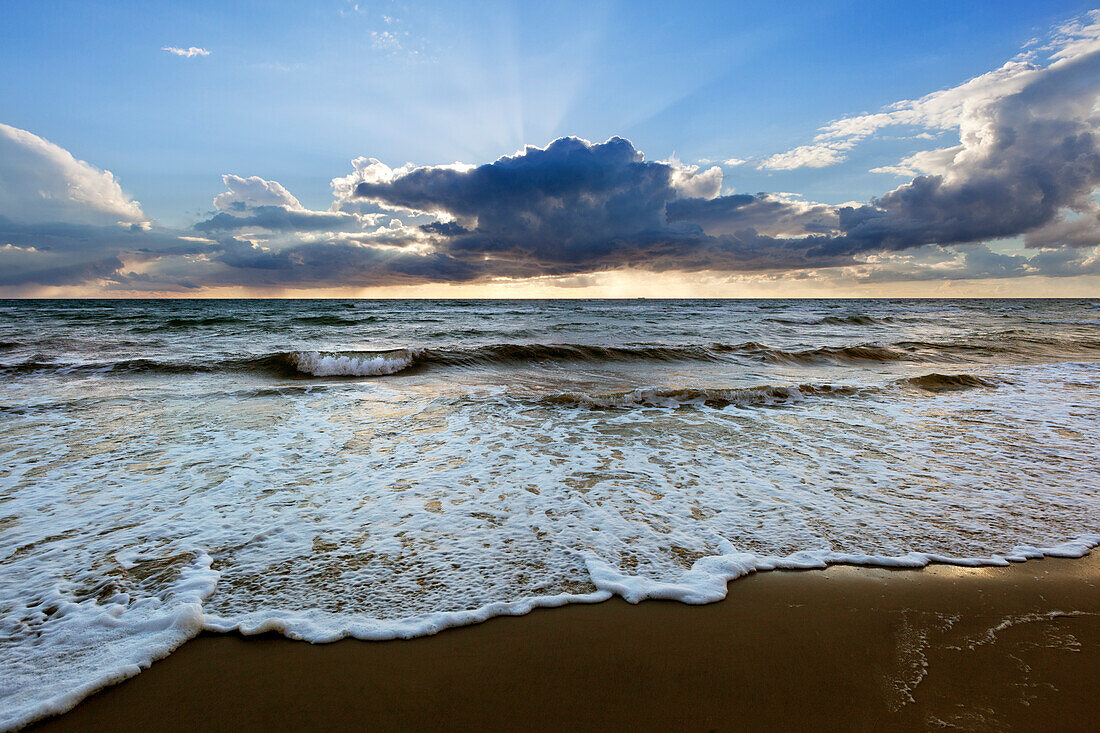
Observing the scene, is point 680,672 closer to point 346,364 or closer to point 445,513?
point 445,513

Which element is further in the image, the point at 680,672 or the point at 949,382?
the point at 949,382

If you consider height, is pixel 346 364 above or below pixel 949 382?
above

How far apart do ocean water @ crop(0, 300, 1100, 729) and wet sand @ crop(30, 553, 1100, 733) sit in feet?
0.55

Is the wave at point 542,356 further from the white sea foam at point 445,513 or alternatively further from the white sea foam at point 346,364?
the white sea foam at point 445,513

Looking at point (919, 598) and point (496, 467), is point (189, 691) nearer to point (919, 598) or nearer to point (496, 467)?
point (496, 467)

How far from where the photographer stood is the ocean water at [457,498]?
249 centimetres

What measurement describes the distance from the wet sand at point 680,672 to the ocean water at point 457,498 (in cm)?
17

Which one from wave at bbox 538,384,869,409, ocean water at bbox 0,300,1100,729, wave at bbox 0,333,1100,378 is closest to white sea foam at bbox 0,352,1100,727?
ocean water at bbox 0,300,1100,729

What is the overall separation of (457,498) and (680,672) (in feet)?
7.48

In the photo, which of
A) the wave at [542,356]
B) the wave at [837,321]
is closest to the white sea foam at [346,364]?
the wave at [542,356]

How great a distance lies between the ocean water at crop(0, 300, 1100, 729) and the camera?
2.49 meters

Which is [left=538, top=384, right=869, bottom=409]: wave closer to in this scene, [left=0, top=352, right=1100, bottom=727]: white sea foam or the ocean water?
the ocean water

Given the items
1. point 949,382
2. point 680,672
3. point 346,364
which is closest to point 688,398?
point 949,382

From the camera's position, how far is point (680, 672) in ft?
6.66
